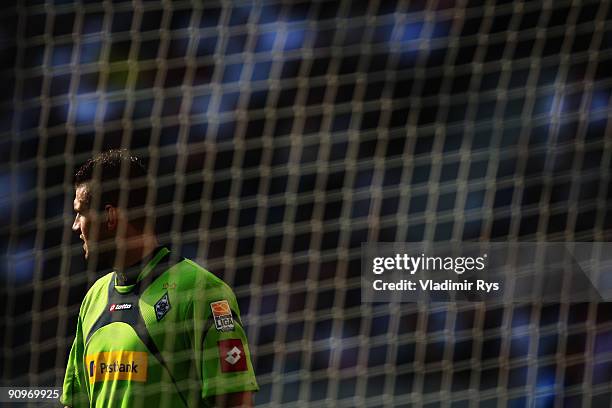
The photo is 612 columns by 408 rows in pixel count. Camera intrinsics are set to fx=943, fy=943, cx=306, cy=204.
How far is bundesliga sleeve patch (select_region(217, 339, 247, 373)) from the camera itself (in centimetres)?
131

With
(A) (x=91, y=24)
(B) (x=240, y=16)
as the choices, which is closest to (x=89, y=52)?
(A) (x=91, y=24)

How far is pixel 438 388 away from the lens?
3184 mm

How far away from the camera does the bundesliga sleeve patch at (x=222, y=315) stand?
1.31 meters

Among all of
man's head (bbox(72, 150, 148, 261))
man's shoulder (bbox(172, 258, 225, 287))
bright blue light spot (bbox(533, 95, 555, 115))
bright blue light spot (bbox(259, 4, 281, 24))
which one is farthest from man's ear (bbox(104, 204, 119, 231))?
bright blue light spot (bbox(533, 95, 555, 115))

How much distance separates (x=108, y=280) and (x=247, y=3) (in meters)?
1.81

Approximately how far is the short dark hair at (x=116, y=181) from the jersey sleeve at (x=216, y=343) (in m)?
0.18

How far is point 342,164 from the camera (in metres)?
3.25

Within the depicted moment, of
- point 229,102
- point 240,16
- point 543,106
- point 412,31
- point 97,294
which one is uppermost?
point 97,294

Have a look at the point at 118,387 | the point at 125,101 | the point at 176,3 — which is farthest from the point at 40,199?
the point at 118,387

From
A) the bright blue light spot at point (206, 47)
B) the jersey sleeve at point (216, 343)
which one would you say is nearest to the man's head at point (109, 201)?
the jersey sleeve at point (216, 343)

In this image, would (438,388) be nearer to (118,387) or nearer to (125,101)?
(125,101)

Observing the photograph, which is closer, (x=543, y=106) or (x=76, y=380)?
(x=76, y=380)

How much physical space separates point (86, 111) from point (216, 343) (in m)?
1.87

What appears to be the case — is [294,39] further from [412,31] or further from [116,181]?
[116,181]
